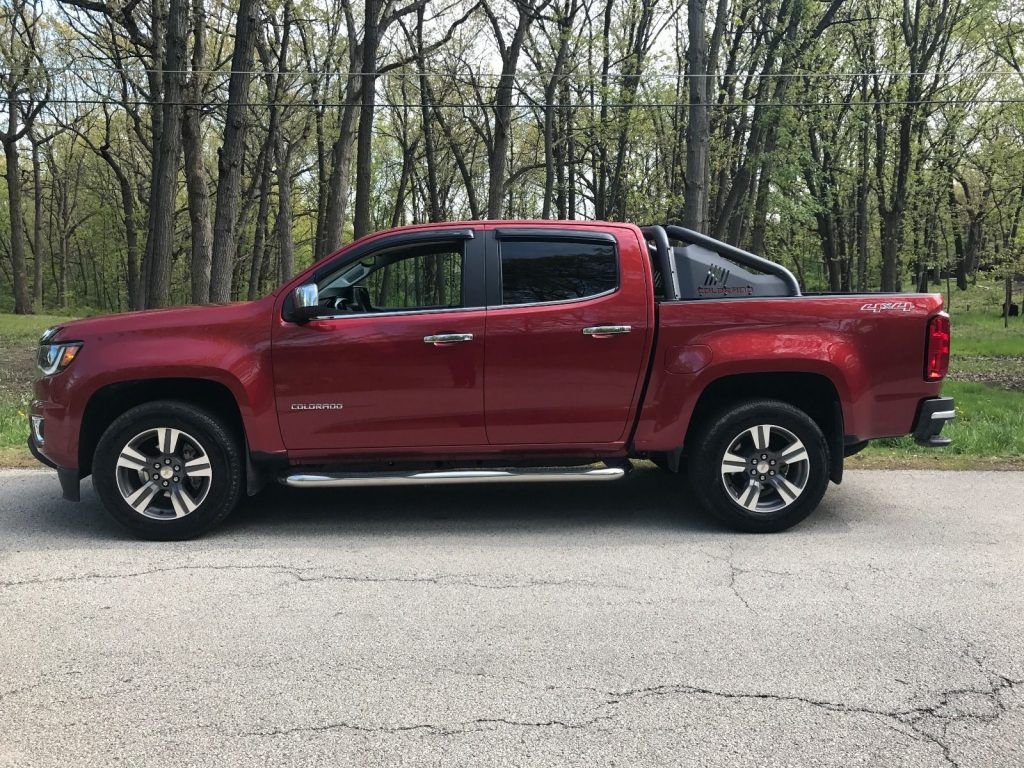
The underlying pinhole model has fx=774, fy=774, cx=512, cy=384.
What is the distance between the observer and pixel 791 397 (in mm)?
5406

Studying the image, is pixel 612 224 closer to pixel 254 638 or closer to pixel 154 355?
pixel 154 355

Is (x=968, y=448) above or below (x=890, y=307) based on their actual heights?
below

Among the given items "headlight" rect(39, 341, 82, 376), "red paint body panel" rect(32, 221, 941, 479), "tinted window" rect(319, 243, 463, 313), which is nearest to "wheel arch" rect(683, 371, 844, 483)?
"red paint body panel" rect(32, 221, 941, 479)

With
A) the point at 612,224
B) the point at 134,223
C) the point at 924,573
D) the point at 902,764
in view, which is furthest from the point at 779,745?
the point at 134,223

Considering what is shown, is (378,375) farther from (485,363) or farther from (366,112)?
(366,112)

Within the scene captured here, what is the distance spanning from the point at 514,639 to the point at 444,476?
1640 millimetres

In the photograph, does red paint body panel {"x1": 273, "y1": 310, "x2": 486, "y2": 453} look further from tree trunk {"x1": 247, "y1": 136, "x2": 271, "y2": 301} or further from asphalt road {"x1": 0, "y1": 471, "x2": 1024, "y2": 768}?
tree trunk {"x1": 247, "y1": 136, "x2": 271, "y2": 301}

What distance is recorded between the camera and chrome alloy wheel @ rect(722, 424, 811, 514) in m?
5.08

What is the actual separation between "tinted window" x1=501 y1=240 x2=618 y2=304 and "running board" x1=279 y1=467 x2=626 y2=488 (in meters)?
1.13

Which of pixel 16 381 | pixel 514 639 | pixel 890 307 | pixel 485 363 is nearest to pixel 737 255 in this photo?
pixel 890 307

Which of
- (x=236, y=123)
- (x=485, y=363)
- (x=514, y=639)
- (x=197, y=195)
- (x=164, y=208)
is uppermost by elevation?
(x=236, y=123)

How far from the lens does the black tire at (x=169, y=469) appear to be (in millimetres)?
4934

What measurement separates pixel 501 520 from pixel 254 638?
220 cm

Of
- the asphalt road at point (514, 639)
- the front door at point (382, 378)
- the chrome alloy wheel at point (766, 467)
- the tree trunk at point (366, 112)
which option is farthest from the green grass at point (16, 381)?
the tree trunk at point (366, 112)
